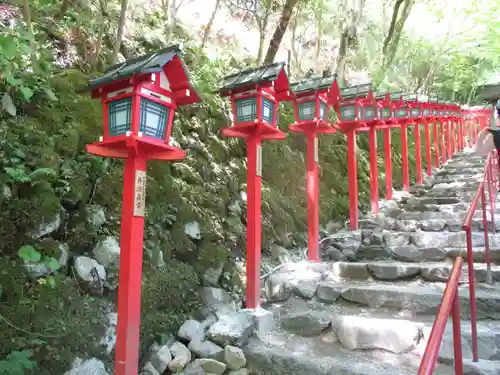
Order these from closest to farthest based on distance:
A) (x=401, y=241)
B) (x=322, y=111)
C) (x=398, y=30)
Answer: (x=322, y=111) → (x=401, y=241) → (x=398, y=30)

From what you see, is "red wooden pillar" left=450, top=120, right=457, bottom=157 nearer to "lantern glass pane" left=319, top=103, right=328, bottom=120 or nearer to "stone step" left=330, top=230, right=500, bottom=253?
"stone step" left=330, top=230, right=500, bottom=253

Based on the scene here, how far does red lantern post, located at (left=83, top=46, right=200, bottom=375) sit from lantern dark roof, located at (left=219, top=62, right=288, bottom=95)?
3.78 ft

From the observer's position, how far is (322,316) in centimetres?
400

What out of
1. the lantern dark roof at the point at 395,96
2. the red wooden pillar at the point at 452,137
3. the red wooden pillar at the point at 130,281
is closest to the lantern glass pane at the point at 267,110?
the red wooden pillar at the point at 130,281

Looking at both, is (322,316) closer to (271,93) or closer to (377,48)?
(271,93)

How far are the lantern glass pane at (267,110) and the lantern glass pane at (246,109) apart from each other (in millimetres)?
110

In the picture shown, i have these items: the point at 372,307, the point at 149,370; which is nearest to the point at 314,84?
the point at 372,307

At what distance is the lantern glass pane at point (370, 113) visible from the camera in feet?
24.4

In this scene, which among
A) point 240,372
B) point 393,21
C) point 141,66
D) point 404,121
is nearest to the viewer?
point 141,66

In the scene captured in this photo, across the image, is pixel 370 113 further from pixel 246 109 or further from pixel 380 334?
pixel 380 334

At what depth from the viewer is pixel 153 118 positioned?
9.53 ft

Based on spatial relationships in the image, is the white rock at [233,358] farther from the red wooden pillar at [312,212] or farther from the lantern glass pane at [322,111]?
the lantern glass pane at [322,111]

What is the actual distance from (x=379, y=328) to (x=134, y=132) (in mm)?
2649

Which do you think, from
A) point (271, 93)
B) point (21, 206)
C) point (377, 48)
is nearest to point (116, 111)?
point (21, 206)
